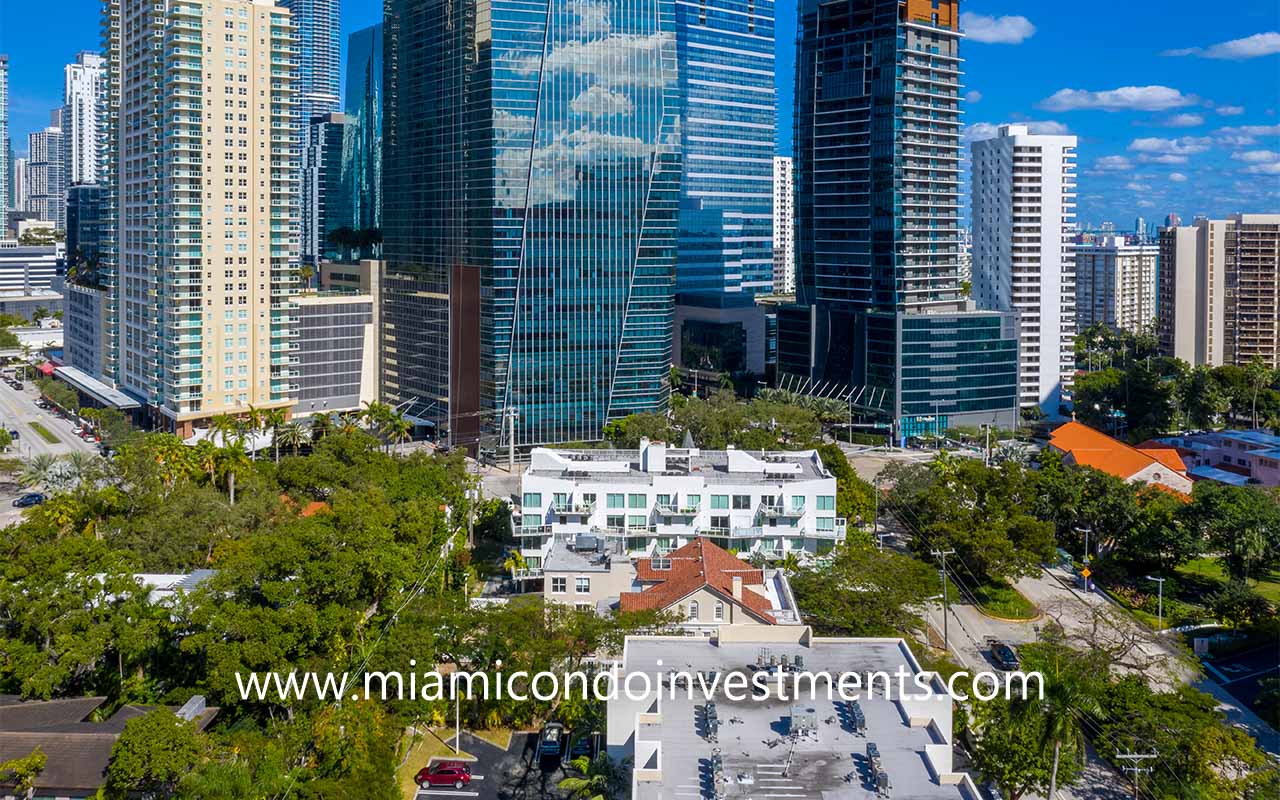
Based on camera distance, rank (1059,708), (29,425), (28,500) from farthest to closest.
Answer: (29,425) → (28,500) → (1059,708)

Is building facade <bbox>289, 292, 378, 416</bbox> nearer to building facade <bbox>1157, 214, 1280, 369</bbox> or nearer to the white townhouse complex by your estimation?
the white townhouse complex

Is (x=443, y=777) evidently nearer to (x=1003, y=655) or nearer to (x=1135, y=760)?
(x=1135, y=760)

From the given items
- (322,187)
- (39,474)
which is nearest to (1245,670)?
(39,474)

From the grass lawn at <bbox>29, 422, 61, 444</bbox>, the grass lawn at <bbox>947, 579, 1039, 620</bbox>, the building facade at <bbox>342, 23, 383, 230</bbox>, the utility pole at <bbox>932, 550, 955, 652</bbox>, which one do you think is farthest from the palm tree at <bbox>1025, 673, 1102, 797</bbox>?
the building facade at <bbox>342, 23, 383, 230</bbox>

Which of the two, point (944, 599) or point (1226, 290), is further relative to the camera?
point (1226, 290)

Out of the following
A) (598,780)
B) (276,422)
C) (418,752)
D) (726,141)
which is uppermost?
(726,141)

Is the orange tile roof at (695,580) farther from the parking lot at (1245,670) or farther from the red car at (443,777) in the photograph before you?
the parking lot at (1245,670)

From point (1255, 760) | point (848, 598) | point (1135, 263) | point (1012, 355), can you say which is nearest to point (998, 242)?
point (1012, 355)
